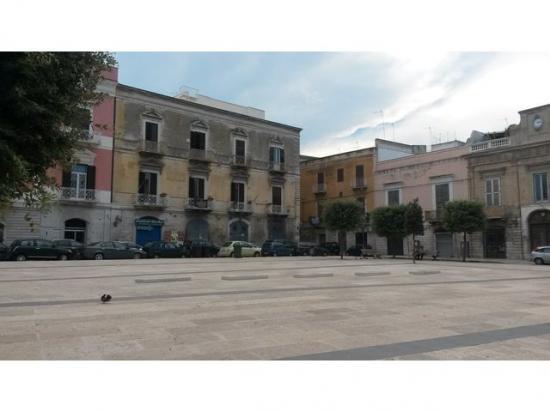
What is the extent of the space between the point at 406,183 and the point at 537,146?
10.6m

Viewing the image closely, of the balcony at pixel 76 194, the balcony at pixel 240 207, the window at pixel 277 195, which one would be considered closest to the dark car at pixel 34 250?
the balcony at pixel 76 194

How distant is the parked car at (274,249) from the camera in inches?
1467

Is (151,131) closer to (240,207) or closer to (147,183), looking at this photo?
(147,183)

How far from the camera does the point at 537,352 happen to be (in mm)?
5883

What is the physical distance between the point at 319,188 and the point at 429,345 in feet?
138

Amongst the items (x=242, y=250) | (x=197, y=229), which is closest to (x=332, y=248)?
(x=242, y=250)

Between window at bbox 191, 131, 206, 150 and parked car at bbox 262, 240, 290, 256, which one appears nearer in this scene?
parked car at bbox 262, 240, 290, 256

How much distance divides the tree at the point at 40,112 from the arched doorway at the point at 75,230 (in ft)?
81.6

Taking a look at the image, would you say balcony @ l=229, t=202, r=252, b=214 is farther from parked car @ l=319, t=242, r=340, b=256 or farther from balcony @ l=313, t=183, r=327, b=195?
balcony @ l=313, t=183, r=327, b=195

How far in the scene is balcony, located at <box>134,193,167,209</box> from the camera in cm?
3422

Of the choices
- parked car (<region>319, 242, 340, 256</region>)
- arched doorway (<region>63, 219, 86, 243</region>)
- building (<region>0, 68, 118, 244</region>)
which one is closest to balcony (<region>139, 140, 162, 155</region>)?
building (<region>0, 68, 118, 244</region>)

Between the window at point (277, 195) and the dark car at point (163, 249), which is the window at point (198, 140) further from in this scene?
the dark car at point (163, 249)

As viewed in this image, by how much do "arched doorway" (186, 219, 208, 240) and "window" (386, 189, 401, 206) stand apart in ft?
50.8

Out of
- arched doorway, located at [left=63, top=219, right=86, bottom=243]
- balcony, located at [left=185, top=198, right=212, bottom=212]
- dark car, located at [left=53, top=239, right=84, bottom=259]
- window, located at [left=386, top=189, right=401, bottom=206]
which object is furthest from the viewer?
window, located at [left=386, top=189, right=401, bottom=206]
